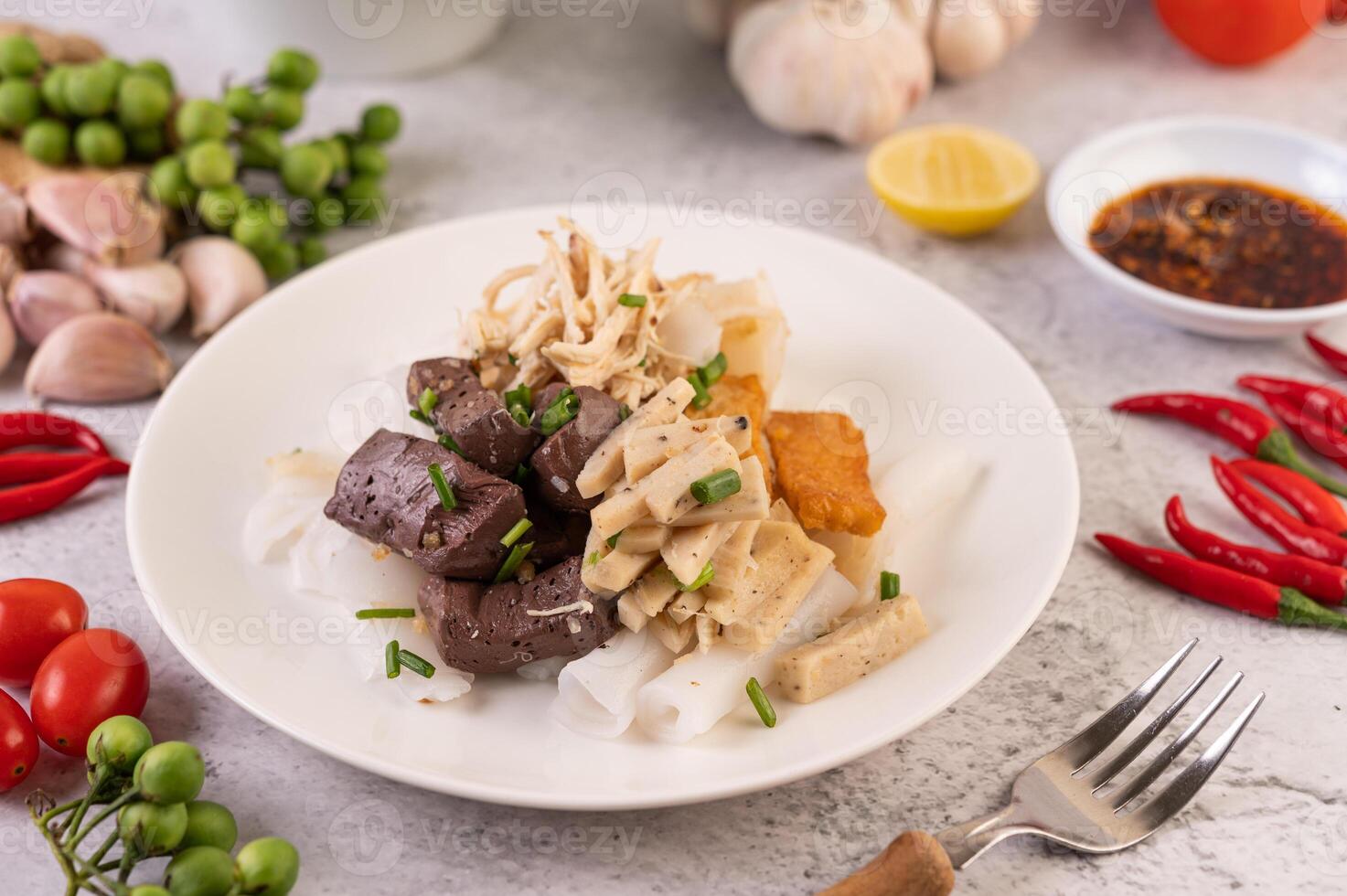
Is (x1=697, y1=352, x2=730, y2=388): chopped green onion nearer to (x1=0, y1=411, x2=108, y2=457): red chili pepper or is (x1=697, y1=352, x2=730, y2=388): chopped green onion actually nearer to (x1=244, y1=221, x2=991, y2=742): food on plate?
(x1=244, y1=221, x2=991, y2=742): food on plate

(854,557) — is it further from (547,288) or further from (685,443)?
(547,288)

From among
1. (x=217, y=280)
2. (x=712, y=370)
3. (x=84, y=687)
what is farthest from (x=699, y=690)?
(x=217, y=280)

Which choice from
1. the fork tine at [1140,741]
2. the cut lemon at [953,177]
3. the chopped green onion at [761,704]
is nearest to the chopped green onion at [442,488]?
the chopped green onion at [761,704]

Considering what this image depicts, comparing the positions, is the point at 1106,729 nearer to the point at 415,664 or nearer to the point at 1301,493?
the point at 1301,493

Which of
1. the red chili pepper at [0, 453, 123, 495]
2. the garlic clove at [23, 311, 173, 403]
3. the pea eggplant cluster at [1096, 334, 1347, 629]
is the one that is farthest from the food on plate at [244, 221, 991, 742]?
the garlic clove at [23, 311, 173, 403]

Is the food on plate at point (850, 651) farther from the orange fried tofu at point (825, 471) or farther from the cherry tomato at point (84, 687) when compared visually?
the cherry tomato at point (84, 687)

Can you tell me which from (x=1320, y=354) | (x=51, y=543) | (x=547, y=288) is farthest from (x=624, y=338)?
(x=1320, y=354)

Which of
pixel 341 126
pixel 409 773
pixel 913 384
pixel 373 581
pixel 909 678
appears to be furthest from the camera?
pixel 341 126
